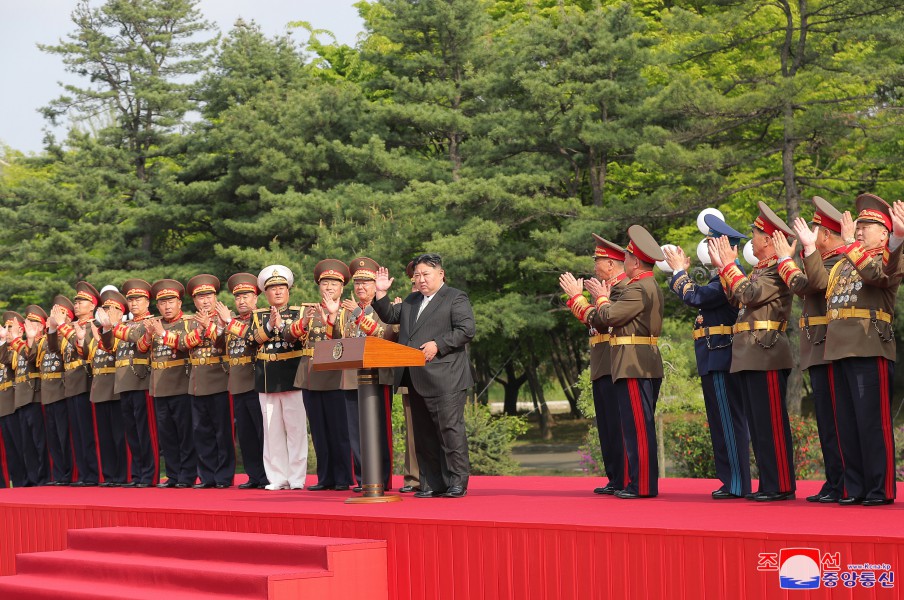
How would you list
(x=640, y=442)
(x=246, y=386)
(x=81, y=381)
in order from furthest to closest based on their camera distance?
(x=81, y=381)
(x=246, y=386)
(x=640, y=442)

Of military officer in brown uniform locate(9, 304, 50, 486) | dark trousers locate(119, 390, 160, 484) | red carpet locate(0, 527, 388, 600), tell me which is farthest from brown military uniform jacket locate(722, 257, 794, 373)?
military officer in brown uniform locate(9, 304, 50, 486)

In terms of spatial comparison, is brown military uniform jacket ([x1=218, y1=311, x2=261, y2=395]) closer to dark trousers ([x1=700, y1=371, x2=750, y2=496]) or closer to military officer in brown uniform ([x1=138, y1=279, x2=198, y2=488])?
military officer in brown uniform ([x1=138, y1=279, x2=198, y2=488])

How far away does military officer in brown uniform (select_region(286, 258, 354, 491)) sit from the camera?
29.0 ft

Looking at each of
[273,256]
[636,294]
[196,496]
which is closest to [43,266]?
[273,256]

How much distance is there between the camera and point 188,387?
394 inches

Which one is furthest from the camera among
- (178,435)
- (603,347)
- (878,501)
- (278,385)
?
(178,435)

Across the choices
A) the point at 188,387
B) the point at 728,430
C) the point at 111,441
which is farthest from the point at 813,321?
the point at 111,441

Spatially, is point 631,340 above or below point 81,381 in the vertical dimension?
above

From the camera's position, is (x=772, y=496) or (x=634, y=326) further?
(x=634, y=326)

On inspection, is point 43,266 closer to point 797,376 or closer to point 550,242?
point 550,242

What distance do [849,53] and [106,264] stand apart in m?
16.9

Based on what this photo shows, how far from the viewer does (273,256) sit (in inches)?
911

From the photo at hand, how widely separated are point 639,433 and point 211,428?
4.09 metres

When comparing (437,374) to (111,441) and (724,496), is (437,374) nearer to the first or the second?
(724,496)
